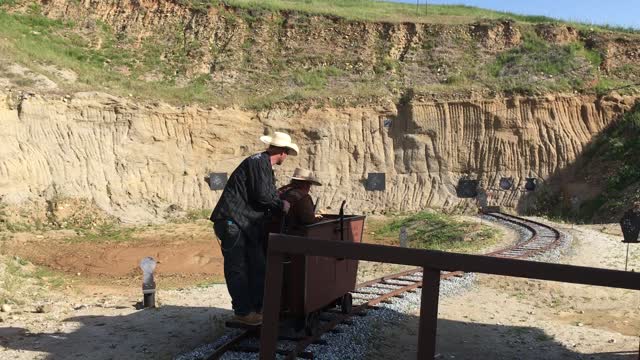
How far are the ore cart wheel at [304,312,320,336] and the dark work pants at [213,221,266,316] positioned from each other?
1.91 feet

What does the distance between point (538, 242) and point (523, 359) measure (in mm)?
10426

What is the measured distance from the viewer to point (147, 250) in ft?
58.0

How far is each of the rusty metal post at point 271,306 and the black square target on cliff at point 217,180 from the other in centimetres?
2248

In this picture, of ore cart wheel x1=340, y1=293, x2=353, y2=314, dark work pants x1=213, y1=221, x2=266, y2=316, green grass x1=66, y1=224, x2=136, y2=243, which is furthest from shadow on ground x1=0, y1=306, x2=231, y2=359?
green grass x1=66, y1=224, x2=136, y2=243

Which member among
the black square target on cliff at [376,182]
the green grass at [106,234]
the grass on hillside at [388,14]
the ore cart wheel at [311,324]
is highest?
the grass on hillside at [388,14]

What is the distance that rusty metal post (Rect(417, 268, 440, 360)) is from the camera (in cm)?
410

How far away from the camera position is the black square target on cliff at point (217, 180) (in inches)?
1044

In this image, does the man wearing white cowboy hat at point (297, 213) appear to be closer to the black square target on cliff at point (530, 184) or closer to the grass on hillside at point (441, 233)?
the grass on hillside at point (441, 233)

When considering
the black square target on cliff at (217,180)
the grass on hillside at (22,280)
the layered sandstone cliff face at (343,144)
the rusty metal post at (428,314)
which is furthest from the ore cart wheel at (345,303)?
the black square target on cliff at (217,180)

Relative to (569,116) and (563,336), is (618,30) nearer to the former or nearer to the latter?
(569,116)

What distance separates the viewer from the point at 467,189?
28.8 m

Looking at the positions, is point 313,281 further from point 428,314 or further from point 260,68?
point 260,68

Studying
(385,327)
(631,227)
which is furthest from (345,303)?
(631,227)

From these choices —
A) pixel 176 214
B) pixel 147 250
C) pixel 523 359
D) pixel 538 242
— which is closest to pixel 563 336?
pixel 523 359
